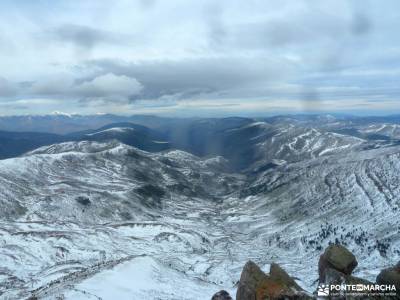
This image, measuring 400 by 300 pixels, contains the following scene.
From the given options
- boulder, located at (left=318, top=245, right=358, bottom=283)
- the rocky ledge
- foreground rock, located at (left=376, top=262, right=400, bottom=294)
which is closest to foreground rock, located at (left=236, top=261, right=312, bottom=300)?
the rocky ledge

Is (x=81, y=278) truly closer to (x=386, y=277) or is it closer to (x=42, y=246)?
(x=386, y=277)

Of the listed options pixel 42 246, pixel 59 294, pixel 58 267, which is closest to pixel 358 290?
pixel 59 294

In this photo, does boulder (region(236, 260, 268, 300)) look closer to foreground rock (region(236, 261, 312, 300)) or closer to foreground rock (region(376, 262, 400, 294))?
foreground rock (region(236, 261, 312, 300))

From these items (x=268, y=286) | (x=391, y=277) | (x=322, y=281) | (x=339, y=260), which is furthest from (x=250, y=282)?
(x=391, y=277)

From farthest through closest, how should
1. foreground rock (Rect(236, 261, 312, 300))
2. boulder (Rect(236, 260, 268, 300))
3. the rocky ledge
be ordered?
boulder (Rect(236, 260, 268, 300))
foreground rock (Rect(236, 261, 312, 300))
the rocky ledge

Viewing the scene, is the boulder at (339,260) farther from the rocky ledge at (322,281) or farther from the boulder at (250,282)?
the boulder at (250,282)

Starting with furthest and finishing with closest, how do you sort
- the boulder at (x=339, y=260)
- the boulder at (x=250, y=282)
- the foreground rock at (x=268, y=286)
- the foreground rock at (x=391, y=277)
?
the boulder at (x=339, y=260) → the boulder at (x=250, y=282) → the foreground rock at (x=391, y=277) → the foreground rock at (x=268, y=286)

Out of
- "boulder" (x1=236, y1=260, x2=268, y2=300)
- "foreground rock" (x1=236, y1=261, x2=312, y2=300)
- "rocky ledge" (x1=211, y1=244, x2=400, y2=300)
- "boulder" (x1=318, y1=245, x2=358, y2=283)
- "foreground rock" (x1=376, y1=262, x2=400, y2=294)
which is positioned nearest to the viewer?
"rocky ledge" (x1=211, y1=244, x2=400, y2=300)

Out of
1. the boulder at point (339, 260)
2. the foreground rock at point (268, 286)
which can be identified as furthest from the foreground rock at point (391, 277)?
the foreground rock at point (268, 286)

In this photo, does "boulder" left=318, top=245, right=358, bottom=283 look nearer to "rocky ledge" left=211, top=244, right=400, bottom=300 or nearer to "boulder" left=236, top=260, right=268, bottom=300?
"rocky ledge" left=211, top=244, right=400, bottom=300

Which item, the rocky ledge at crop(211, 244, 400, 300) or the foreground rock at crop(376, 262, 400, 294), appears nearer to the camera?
the rocky ledge at crop(211, 244, 400, 300)
